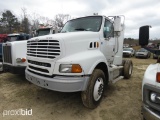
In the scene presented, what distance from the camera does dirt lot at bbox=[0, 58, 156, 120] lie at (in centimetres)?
359

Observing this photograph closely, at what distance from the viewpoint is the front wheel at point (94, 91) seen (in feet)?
11.6

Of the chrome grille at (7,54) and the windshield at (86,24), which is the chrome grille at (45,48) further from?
the chrome grille at (7,54)

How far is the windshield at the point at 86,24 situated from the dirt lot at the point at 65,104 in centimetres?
207

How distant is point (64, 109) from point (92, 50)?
169 cm

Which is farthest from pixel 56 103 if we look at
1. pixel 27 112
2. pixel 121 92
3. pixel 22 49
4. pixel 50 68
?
pixel 22 49

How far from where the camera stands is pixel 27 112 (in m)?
3.79

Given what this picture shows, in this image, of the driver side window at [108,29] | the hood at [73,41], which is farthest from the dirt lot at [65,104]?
the driver side window at [108,29]

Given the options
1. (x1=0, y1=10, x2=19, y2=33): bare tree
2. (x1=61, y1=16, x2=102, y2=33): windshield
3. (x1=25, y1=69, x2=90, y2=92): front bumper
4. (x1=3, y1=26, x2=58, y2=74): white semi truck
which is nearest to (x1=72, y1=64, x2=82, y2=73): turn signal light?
(x1=25, y1=69, x2=90, y2=92): front bumper

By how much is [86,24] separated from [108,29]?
0.74 m

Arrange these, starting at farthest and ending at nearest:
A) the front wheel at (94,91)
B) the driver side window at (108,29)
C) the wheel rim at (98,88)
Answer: the driver side window at (108,29), the wheel rim at (98,88), the front wheel at (94,91)

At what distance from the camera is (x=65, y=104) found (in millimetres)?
4164

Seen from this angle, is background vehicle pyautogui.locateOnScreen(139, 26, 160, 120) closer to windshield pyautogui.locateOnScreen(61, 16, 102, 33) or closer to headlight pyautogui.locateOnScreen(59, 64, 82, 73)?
headlight pyautogui.locateOnScreen(59, 64, 82, 73)

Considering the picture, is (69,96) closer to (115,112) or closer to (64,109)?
(64,109)

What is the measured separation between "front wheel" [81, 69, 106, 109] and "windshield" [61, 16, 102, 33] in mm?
1430
